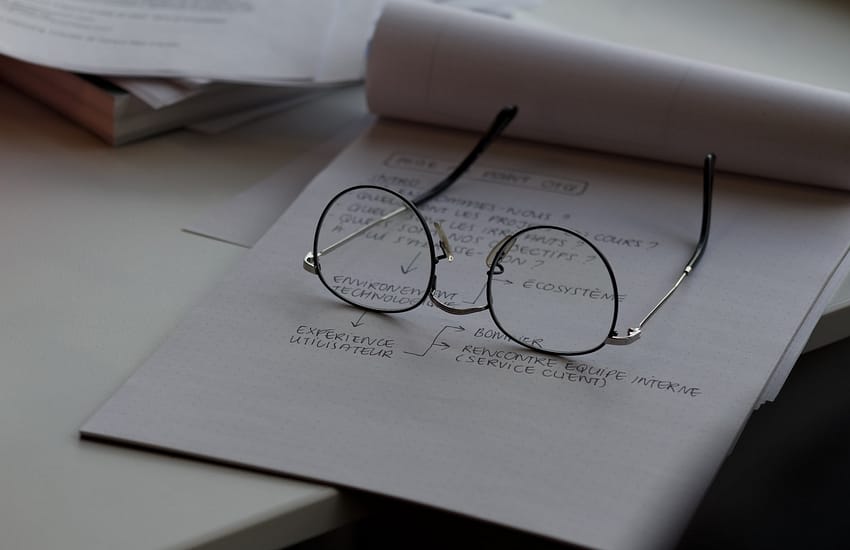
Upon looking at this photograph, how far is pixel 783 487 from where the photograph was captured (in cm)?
51

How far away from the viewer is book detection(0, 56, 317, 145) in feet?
2.66

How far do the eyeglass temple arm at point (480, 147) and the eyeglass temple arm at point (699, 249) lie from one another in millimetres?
157

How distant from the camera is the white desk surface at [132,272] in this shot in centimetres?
49

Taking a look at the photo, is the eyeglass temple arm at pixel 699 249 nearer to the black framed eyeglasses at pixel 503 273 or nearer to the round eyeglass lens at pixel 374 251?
the black framed eyeglasses at pixel 503 273

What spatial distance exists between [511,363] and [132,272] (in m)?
0.25

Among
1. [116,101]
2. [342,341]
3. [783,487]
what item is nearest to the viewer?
[783,487]

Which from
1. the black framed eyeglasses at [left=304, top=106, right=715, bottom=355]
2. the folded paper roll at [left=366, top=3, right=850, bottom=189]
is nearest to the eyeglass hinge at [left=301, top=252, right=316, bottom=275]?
the black framed eyeglasses at [left=304, top=106, right=715, bottom=355]

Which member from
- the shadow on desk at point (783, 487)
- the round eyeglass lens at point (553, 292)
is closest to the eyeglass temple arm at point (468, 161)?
the round eyeglass lens at point (553, 292)

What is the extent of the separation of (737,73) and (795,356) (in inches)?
10.8

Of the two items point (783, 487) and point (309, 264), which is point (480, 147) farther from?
point (783, 487)

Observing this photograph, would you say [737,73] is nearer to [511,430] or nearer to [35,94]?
[511,430]

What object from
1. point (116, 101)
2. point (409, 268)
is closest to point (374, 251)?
point (409, 268)

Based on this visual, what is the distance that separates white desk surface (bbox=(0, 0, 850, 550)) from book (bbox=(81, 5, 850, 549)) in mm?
21

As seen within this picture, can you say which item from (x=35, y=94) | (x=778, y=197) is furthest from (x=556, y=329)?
(x=35, y=94)
